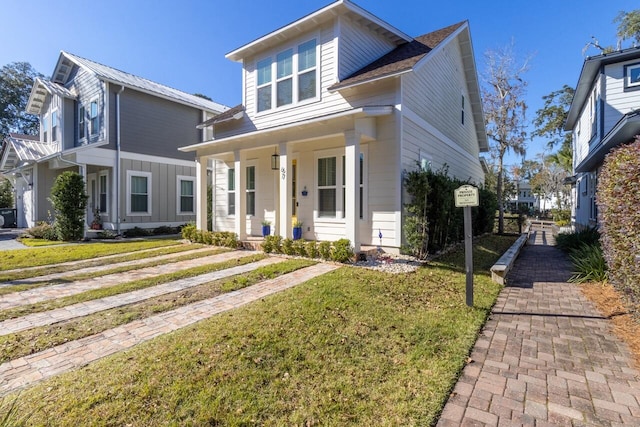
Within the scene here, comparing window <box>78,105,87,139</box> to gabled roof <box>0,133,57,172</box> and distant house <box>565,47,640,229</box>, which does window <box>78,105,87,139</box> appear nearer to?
gabled roof <box>0,133,57,172</box>

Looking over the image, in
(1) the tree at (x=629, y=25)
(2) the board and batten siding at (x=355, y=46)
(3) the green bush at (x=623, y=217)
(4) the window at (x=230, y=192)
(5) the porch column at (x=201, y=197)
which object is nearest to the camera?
(3) the green bush at (x=623, y=217)

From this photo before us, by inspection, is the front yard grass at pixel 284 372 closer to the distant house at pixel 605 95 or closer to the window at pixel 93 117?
the distant house at pixel 605 95

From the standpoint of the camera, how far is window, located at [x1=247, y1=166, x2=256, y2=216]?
11.0 metres

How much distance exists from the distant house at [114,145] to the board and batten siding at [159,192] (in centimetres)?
4

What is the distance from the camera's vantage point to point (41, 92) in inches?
682

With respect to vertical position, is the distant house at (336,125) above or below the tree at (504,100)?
below

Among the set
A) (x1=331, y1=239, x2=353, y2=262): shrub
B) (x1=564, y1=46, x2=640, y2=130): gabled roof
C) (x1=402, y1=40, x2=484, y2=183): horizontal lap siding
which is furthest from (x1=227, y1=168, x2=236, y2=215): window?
(x1=564, y1=46, x2=640, y2=130): gabled roof

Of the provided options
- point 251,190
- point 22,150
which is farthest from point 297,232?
point 22,150

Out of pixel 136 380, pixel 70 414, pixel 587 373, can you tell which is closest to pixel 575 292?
pixel 587 373

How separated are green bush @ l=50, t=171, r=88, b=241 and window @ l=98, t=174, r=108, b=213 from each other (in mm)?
2511

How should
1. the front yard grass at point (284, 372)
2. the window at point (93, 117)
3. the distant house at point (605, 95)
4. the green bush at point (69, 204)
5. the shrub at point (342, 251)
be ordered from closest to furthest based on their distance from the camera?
the front yard grass at point (284, 372) → the shrub at point (342, 251) → the distant house at point (605, 95) → the green bush at point (69, 204) → the window at point (93, 117)

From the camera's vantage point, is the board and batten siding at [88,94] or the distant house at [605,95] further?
the board and batten siding at [88,94]

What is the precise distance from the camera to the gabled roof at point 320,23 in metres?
8.47

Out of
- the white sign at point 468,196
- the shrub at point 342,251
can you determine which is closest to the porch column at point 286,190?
the shrub at point 342,251
